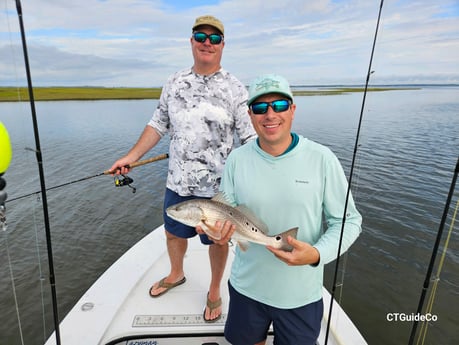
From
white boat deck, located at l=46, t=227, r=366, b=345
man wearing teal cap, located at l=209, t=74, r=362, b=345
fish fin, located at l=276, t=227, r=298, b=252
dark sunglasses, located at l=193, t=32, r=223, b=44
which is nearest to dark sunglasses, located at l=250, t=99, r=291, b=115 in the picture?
man wearing teal cap, located at l=209, t=74, r=362, b=345

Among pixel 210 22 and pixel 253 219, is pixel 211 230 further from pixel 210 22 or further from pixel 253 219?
pixel 210 22

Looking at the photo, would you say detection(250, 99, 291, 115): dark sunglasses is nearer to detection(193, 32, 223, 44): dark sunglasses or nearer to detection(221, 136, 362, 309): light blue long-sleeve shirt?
detection(221, 136, 362, 309): light blue long-sleeve shirt

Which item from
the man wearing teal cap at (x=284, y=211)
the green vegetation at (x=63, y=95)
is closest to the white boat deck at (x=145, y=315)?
the man wearing teal cap at (x=284, y=211)

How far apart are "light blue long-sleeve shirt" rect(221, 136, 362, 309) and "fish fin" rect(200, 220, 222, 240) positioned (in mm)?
264

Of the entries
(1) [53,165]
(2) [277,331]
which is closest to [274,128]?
(2) [277,331]

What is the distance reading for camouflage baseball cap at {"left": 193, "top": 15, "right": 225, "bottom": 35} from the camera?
265 centimetres

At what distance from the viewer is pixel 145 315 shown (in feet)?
10.7

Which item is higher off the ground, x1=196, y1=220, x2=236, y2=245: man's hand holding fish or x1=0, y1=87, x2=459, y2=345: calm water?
x1=196, y1=220, x2=236, y2=245: man's hand holding fish

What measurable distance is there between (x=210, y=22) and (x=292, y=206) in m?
1.81

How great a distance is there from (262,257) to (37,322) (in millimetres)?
5242

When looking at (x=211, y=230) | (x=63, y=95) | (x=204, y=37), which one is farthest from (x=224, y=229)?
(x=63, y=95)

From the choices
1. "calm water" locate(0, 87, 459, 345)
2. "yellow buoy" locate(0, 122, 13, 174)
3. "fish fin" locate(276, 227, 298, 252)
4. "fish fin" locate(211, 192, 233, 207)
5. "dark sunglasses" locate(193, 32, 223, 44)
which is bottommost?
"calm water" locate(0, 87, 459, 345)

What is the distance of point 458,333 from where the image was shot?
509cm

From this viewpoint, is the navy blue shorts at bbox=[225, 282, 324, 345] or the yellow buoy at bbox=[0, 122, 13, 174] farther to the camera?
the navy blue shorts at bbox=[225, 282, 324, 345]
